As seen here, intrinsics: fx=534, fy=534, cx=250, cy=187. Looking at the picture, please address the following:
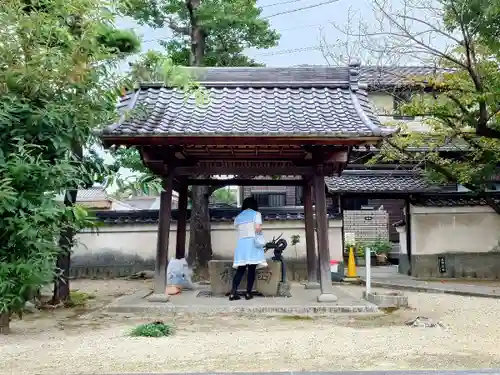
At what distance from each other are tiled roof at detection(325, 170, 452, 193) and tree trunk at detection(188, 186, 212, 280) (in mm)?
5720

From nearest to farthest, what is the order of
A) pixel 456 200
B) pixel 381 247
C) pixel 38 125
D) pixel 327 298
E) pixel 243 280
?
pixel 38 125 < pixel 327 298 < pixel 243 280 < pixel 456 200 < pixel 381 247

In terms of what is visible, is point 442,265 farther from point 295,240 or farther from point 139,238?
point 139,238

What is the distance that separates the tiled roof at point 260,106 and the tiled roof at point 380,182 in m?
7.75


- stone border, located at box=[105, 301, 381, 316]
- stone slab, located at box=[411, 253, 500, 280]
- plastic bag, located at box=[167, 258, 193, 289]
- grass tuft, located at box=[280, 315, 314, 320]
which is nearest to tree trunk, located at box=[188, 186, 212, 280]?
plastic bag, located at box=[167, 258, 193, 289]

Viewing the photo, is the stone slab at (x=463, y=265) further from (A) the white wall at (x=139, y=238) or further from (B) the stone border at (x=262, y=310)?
(B) the stone border at (x=262, y=310)

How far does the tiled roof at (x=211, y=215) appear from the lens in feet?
50.9

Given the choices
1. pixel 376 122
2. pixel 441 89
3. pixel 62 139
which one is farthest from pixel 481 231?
pixel 62 139

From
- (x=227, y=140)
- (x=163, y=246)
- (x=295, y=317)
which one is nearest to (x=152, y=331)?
(x=295, y=317)

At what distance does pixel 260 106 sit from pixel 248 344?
492cm

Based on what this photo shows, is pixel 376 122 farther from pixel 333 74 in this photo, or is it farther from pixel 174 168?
pixel 174 168

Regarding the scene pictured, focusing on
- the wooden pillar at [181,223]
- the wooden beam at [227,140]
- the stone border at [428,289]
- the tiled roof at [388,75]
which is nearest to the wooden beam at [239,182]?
the wooden pillar at [181,223]

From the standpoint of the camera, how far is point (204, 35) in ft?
47.0

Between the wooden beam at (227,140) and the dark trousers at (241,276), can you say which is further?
the dark trousers at (241,276)

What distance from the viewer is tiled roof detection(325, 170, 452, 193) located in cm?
1772
